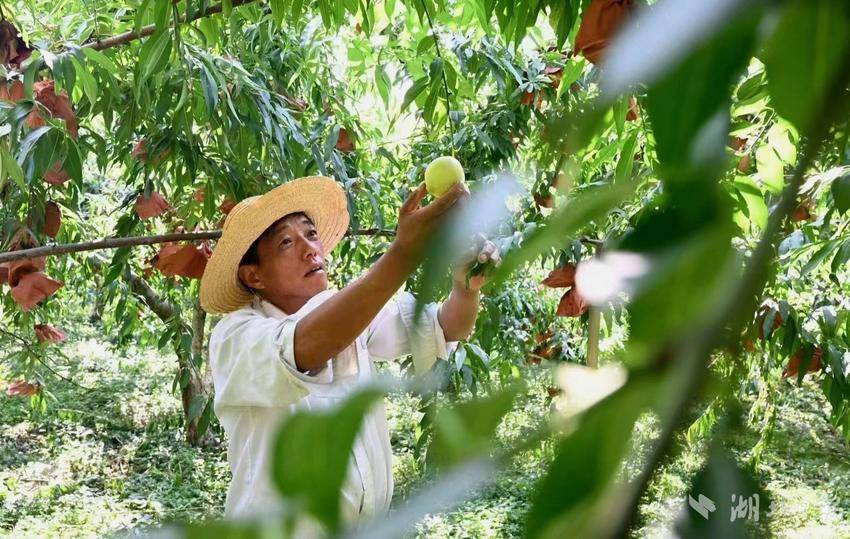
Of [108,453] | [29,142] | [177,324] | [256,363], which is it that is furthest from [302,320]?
[108,453]

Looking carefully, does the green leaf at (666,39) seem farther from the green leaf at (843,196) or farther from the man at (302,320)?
the man at (302,320)

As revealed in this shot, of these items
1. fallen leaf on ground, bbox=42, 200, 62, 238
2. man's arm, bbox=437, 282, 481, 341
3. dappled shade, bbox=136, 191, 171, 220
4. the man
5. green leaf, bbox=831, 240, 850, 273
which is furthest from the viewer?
dappled shade, bbox=136, 191, 171, 220

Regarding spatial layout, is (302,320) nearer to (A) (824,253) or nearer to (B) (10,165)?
(B) (10,165)

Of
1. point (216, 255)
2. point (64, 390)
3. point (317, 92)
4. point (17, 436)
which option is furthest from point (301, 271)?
point (64, 390)

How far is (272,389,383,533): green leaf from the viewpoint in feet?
0.42

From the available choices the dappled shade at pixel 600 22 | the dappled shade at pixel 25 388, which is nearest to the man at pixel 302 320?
the dappled shade at pixel 600 22

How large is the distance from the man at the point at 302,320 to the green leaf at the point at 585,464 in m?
0.86

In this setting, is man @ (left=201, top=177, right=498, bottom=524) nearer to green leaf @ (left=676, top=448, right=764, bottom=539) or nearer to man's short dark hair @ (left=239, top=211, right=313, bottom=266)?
man's short dark hair @ (left=239, top=211, right=313, bottom=266)

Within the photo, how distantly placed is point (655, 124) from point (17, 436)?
6.24 meters

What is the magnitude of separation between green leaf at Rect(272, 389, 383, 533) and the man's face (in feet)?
4.85

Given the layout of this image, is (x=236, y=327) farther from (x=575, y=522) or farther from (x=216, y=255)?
(x=575, y=522)

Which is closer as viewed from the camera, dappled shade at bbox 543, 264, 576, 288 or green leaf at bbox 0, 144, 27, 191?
green leaf at bbox 0, 144, 27, 191

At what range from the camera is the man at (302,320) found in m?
1.21

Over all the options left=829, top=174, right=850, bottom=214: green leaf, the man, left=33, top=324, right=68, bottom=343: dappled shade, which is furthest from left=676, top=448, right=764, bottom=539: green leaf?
left=33, top=324, right=68, bottom=343: dappled shade
